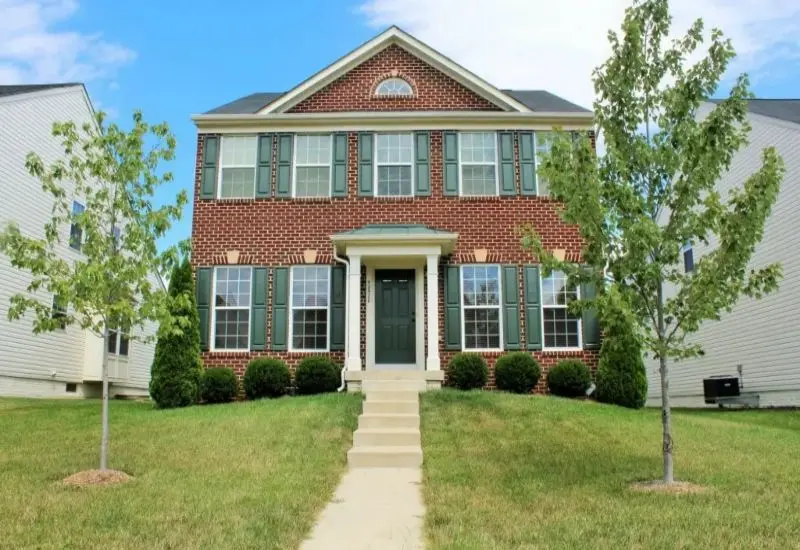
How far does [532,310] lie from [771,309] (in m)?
6.53

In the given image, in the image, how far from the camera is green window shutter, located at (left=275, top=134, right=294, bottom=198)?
1466 cm

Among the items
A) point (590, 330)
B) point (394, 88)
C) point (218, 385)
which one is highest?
point (394, 88)

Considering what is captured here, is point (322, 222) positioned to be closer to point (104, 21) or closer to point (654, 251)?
point (104, 21)

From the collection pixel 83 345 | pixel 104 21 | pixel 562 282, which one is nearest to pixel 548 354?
pixel 562 282

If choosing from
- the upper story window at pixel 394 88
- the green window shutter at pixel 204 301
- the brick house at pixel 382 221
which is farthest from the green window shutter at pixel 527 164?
the green window shutter at pixel 204 301

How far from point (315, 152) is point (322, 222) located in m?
1.59

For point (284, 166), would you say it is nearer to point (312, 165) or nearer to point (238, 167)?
point (312, 165)

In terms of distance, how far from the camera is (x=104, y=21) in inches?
450

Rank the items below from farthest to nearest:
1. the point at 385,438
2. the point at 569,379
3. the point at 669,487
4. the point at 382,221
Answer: the point at 382,221, the point at 569,379, the point at 385,438, the point at 669,487

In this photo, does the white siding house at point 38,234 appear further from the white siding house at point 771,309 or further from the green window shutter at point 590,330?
the white siding house at point 771,309

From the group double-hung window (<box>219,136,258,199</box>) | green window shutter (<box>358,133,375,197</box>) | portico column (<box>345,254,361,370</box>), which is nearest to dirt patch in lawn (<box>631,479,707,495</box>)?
portico column (<box>345,254,361,370</box>)

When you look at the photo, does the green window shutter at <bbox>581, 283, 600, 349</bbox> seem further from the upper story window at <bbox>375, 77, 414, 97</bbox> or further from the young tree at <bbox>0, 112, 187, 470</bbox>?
the young tree at <bbox>0, 112, 187, 470</bbox>

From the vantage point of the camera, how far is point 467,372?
1312cm

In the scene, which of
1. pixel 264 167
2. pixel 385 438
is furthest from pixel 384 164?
pixel 385 438
